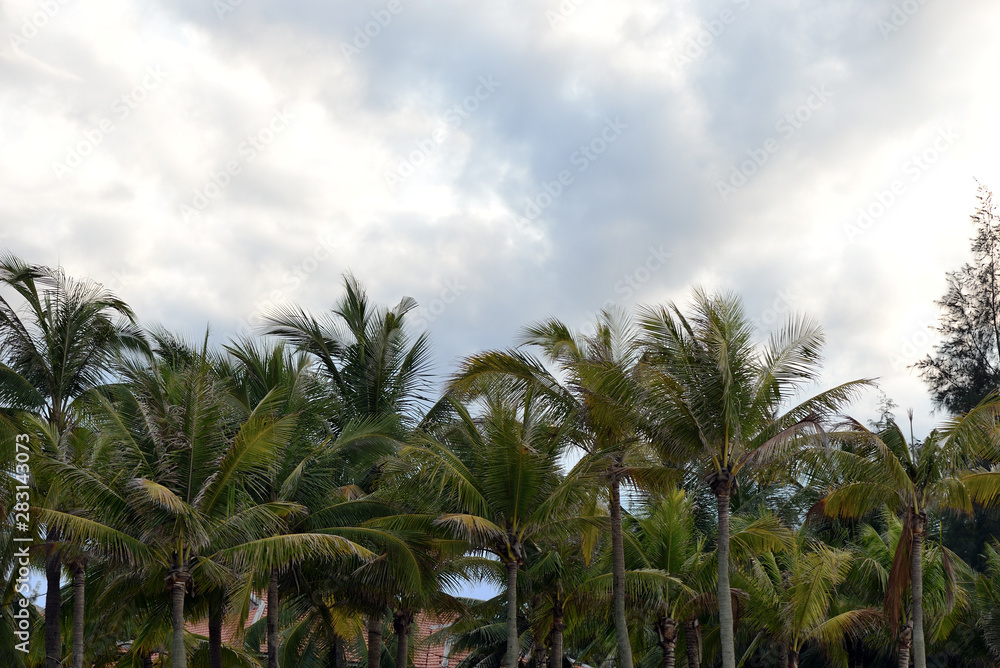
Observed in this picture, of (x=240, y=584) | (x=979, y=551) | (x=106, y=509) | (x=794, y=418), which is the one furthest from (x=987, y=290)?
(x=106, y=509)

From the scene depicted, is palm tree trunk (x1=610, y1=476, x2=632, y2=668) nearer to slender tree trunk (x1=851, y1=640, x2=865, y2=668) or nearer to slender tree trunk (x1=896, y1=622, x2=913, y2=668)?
slender tree trunk (x1=896, y1=622, x2=913, y2=668)

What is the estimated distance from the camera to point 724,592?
48.0 ft

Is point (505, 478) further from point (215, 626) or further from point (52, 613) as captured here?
point (52, 613)

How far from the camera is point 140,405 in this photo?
14438mm

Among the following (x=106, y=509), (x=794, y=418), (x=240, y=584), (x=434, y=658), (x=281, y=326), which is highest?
(x=281, y=326)

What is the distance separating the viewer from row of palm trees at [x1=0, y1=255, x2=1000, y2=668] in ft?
47.4

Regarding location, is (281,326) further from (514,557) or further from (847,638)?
(847,638)

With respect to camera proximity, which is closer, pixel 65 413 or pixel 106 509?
pixel 106 509

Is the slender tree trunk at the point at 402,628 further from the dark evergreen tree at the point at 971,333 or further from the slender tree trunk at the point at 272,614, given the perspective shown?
the dark evergreen tree at the point at 971,333

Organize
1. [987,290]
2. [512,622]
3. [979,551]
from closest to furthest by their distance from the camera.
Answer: [512,622]
[979,551]
[987,290]

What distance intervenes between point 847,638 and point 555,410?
15.0 metres

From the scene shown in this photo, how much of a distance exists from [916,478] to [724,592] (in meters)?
5.27

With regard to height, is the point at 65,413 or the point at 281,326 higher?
the point at 281,326

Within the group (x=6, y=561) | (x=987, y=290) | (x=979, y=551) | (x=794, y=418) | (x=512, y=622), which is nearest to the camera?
(x=794, y=418)
